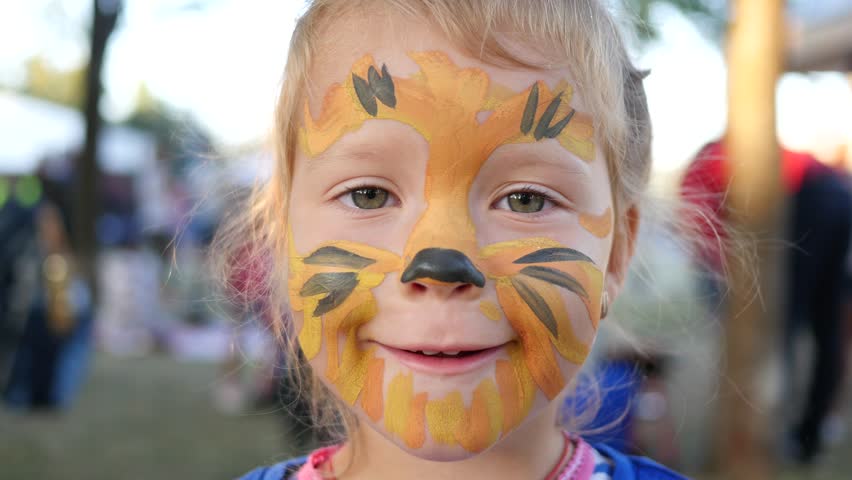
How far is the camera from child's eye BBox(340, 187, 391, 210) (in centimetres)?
133

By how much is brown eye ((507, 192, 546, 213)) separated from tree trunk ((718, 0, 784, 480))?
145 centimetres

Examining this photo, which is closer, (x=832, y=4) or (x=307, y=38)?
(x=307, y=38)

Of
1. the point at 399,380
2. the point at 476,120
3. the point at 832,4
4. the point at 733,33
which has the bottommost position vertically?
the point at 399,380

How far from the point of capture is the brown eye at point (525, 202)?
1.31 meters

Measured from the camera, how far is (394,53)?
1.32 meters

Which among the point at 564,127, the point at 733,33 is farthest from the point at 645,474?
the point at 733,33

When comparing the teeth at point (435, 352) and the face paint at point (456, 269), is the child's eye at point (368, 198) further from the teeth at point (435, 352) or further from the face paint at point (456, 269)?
the teeth at point (435, 352)

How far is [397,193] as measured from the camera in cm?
130

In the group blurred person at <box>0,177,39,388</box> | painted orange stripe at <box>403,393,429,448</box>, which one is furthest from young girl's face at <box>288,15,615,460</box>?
blurred person at <box>0,177,39,388</box>

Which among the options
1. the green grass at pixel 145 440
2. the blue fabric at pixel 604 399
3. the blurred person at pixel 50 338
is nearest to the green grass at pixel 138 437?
the green grass at pixel 145 440

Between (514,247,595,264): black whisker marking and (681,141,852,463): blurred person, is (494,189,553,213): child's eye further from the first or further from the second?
(681,141,852,463): blurred person

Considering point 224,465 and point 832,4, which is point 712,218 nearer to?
point 224,465

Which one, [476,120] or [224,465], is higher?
[476,120]

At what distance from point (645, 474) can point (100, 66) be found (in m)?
8.08
